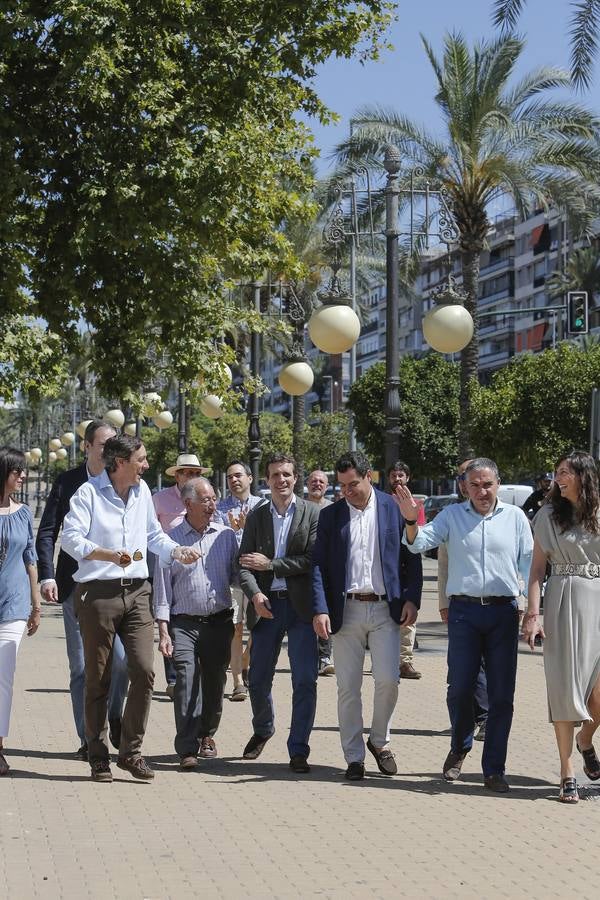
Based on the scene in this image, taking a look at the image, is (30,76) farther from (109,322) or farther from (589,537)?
(589,537)

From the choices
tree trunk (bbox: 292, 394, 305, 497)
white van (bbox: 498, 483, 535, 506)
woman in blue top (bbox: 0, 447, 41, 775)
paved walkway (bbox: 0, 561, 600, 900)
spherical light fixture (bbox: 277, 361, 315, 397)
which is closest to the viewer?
paved walkway (bbox: 0, 561, 600, 900)

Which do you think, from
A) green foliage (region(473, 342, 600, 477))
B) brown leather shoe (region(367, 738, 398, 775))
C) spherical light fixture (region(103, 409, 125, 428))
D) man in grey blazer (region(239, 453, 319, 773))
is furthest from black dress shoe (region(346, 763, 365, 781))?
spherical light fixture (region(103, 409, 125, 428))

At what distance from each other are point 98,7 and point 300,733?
33.9ft

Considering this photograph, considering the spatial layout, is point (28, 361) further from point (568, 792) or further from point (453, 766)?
point (568, 792)

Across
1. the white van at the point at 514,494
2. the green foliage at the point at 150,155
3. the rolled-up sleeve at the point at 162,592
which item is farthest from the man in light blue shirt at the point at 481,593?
the white van at the point at 514,494

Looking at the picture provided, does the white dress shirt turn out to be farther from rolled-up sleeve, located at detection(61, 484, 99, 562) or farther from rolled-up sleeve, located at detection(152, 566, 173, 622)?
rolled-up sleeve, located at detection(61, 484, 99, 562)

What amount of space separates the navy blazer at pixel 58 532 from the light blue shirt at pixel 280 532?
4.16 ft

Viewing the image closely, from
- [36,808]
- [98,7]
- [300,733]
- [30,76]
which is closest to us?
[36,808]

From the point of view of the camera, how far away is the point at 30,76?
17766 mm

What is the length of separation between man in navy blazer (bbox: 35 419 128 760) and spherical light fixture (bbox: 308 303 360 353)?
624 cm

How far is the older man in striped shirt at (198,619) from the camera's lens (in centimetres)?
880

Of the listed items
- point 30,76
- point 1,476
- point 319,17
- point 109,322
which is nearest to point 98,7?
point 30,76

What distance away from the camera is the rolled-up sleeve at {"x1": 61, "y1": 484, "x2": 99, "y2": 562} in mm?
8234

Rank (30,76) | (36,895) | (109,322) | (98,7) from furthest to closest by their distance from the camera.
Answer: (109,322)
(30,76)
(98,7)
(36,895)
